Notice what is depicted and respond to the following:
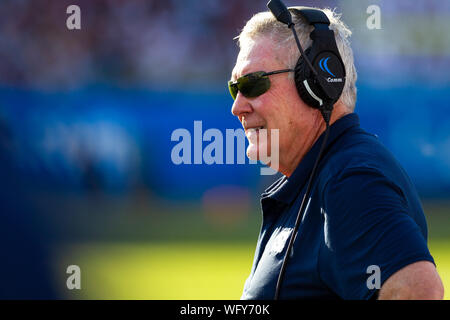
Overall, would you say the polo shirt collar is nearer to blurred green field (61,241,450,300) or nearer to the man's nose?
the man's nose

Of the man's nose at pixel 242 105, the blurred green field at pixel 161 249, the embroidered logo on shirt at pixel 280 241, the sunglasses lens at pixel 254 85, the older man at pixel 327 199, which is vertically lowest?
the blurred green field at pixel 161 249

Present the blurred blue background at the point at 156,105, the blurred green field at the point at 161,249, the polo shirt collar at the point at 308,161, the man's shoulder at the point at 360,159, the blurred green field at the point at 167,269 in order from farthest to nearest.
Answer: the blurred blue background at the point at 156,105, the blurred green field at the point at 161,249, the blurred green field at the point at 167,269, the polo shirt collar at the point at 308,161, the man's shoulder at the point at 360,159

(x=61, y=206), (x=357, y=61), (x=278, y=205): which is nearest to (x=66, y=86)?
(x=61, y=206)

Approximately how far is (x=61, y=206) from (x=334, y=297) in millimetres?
7254

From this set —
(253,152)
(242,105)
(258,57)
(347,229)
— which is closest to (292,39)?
(258,57)

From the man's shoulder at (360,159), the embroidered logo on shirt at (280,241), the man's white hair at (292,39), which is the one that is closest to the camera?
the man's shoulder at (360,159)

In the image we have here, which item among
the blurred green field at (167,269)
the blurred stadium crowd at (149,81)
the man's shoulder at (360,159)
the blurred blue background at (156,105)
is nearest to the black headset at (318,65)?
the man's shoulder at (360,159)

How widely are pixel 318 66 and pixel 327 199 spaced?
472 mm

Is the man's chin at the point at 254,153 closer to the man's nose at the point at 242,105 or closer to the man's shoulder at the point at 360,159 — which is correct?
the man's nose at the point at 242,105

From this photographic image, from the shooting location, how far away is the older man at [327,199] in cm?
105

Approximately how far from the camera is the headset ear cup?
1.50m

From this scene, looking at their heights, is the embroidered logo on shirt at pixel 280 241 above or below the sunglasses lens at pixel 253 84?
below

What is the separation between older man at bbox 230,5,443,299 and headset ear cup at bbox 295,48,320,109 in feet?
0.09

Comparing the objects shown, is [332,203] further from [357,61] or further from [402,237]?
[357,61]
